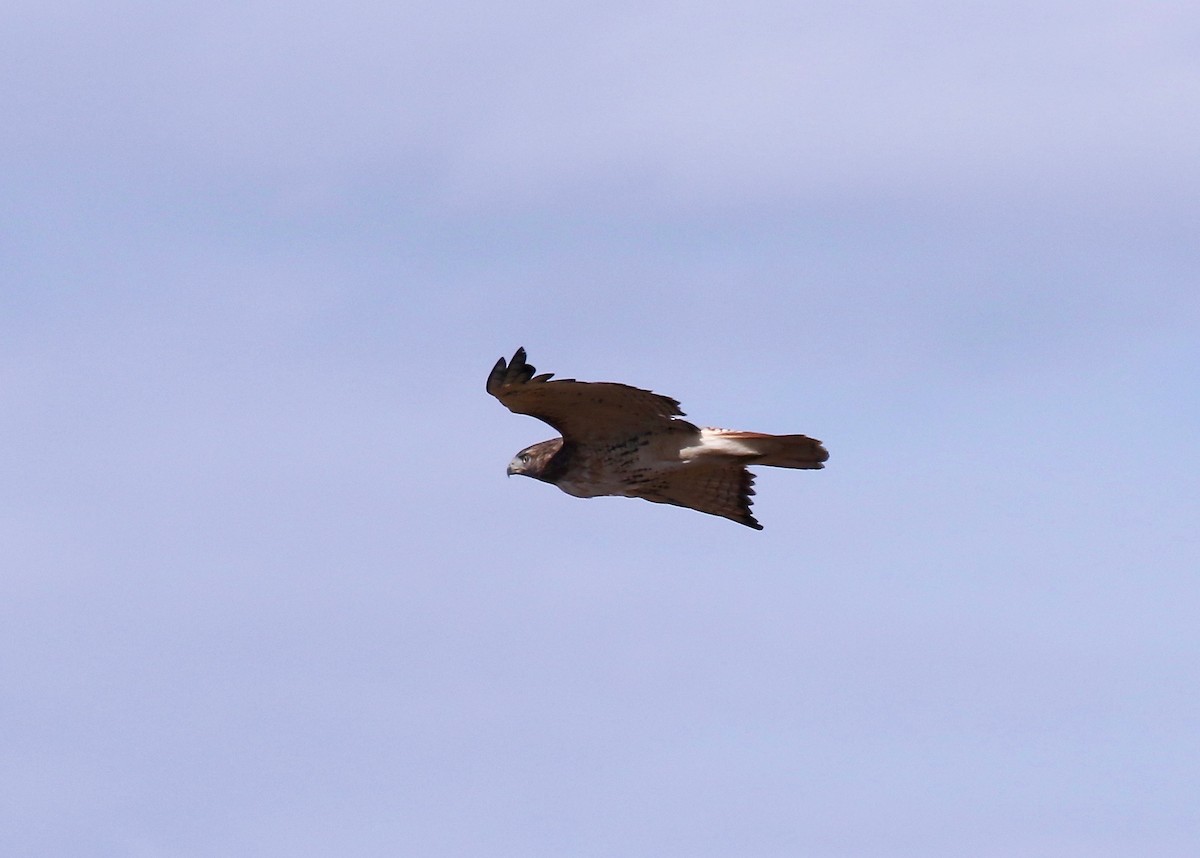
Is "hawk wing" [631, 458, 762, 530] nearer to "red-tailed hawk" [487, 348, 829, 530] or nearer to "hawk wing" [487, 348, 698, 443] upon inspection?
"red-tailed hawk" [487, 348, 829, 530]

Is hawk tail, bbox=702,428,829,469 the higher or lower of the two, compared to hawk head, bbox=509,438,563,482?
lower

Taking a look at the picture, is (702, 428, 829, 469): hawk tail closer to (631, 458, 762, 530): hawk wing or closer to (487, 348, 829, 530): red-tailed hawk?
(487, 348, 829, 530): red-tailed hawk

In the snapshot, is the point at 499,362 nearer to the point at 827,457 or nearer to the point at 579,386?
the point at 579,386

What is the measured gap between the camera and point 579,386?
605 inches

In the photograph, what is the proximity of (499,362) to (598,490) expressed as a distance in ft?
6.15

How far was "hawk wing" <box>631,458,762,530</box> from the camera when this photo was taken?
56.3 feet

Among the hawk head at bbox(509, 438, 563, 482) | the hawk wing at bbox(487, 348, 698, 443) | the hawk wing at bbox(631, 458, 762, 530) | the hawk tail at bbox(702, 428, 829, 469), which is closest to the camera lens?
the hawk wing at bbox(487, 348, 698, 443)

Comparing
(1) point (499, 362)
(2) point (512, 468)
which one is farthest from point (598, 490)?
(1) point (499, 362)

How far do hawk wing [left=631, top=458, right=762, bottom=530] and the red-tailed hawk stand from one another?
0.02m

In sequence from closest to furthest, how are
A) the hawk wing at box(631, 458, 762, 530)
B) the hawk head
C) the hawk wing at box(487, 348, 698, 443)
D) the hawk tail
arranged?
the hawk wing at box(487, 348, 698, 443) → the hawk tail → the hawk head → the hawk wing at box(631, 458, 762, 530)

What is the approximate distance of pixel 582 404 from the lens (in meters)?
15.8

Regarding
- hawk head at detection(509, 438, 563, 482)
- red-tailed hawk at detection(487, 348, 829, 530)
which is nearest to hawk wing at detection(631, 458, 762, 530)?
red-tailed hawk at detection(487, 348, 829, 530)

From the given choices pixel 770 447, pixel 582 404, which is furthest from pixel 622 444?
pixel 770 447

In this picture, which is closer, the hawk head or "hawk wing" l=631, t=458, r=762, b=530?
the hawk head
